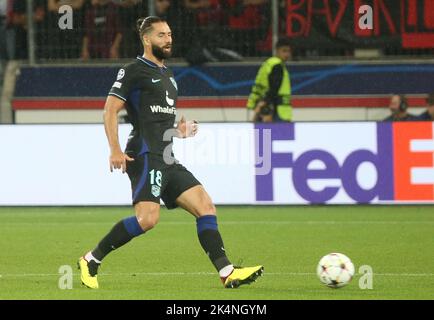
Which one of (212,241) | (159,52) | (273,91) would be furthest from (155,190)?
(273,91)

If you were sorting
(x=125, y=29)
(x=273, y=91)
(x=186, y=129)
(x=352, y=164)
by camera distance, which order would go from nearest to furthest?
(x=186, y=129)
(x=352, y=164)
(x=273, y=91)
(x=125, y=29)

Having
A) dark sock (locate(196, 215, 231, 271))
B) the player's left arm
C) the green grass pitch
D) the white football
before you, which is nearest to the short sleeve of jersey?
the player's left arm

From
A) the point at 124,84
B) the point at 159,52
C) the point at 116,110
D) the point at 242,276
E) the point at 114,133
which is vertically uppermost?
the point at 159,52

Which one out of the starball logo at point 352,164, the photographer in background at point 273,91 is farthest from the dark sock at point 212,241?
the photographer in background at point 273,91

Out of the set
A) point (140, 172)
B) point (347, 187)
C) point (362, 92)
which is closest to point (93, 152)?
point (347, 187)

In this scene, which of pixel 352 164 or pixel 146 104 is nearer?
pixel 146 104

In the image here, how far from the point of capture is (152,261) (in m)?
11.0

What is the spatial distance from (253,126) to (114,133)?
715 cm

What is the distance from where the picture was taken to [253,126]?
629 inches

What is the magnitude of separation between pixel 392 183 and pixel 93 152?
360cm

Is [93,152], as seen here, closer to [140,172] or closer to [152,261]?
[152,261]

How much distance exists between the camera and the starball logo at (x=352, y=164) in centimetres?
1570

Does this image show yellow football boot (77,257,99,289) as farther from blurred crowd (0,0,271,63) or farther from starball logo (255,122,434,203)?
blurred crowd (0,0,271,63)

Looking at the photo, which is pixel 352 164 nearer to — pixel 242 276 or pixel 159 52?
pixel 159 52
